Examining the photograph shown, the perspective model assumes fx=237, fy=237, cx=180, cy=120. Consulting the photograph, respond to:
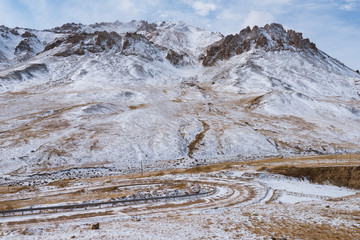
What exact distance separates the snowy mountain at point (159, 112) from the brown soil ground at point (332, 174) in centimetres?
2440

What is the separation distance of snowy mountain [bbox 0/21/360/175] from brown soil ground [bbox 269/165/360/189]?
24.4 metres

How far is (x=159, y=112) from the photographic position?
3780 inches

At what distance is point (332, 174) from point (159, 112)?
67.5m

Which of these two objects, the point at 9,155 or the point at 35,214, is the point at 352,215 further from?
the point at 9,155

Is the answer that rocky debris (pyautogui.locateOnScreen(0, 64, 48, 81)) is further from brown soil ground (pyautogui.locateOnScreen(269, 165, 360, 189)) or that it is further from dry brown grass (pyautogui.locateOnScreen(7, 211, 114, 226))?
brown soil ground (pyautogui.locateOnScreen(269, 165, 360, 189))

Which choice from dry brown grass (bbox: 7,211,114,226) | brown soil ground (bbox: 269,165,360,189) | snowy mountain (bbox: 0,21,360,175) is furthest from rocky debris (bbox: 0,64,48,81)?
brown soil ground (bbox: 269,165,360,189)

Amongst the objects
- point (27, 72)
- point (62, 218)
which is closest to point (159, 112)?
point (62, 218)

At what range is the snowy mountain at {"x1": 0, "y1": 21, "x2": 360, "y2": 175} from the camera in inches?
2410

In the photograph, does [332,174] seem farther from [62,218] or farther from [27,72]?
[27,72]

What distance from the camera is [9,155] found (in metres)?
53.3

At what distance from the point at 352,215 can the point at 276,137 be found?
65955 millimetres

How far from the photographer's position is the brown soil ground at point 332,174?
117ft

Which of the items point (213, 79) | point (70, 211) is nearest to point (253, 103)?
point (213, 79)

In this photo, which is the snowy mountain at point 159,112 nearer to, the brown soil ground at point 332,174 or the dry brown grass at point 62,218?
the brown soil ground at point 332,174
